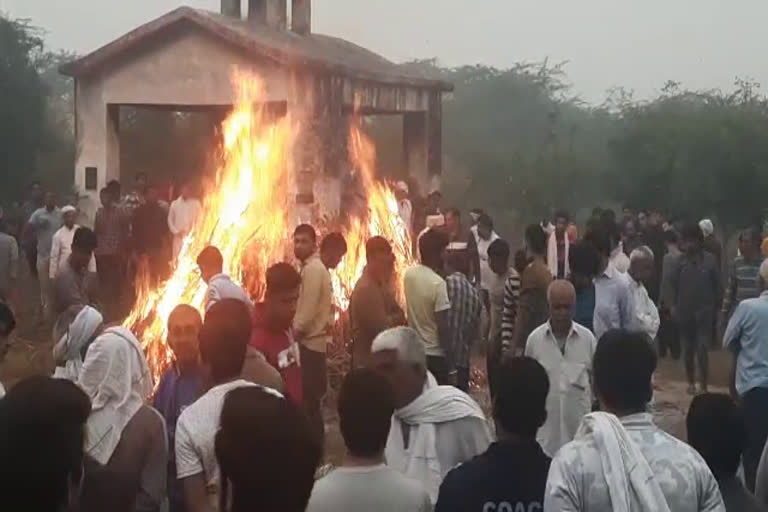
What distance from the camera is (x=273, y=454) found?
137 inches

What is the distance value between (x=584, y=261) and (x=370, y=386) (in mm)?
5362

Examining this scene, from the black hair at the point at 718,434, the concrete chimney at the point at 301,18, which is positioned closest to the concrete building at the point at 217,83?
the concrete chimney at the point at 301,18

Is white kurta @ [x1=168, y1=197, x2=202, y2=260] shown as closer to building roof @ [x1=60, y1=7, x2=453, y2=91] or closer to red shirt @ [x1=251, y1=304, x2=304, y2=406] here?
building roof @ [x1=60, y1=7, x2=453, y2=91]

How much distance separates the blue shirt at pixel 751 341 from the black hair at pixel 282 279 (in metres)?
3.30

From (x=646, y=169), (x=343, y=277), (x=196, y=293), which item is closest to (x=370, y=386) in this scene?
(x=196, y=293)

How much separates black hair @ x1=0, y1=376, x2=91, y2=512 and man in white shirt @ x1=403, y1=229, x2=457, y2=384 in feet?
23.0

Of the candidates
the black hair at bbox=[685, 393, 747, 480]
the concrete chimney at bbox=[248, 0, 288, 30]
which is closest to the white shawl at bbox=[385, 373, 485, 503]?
the black hair at bbox=[685, 393, 747, 480]

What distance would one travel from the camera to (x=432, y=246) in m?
10.6

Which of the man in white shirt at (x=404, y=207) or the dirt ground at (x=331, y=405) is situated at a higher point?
the man in white shirt at (x=404, y=207)

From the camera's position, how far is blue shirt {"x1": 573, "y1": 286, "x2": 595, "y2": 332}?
33.7 ft

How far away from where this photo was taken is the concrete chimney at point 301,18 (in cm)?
2542

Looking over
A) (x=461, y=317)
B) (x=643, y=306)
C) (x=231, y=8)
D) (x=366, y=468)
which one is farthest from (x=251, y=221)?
(x=366, y=468)

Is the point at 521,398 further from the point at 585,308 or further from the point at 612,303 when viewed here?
the point at 612,303

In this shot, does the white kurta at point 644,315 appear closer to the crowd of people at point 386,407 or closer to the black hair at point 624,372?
the crowd of people at point 386,407
